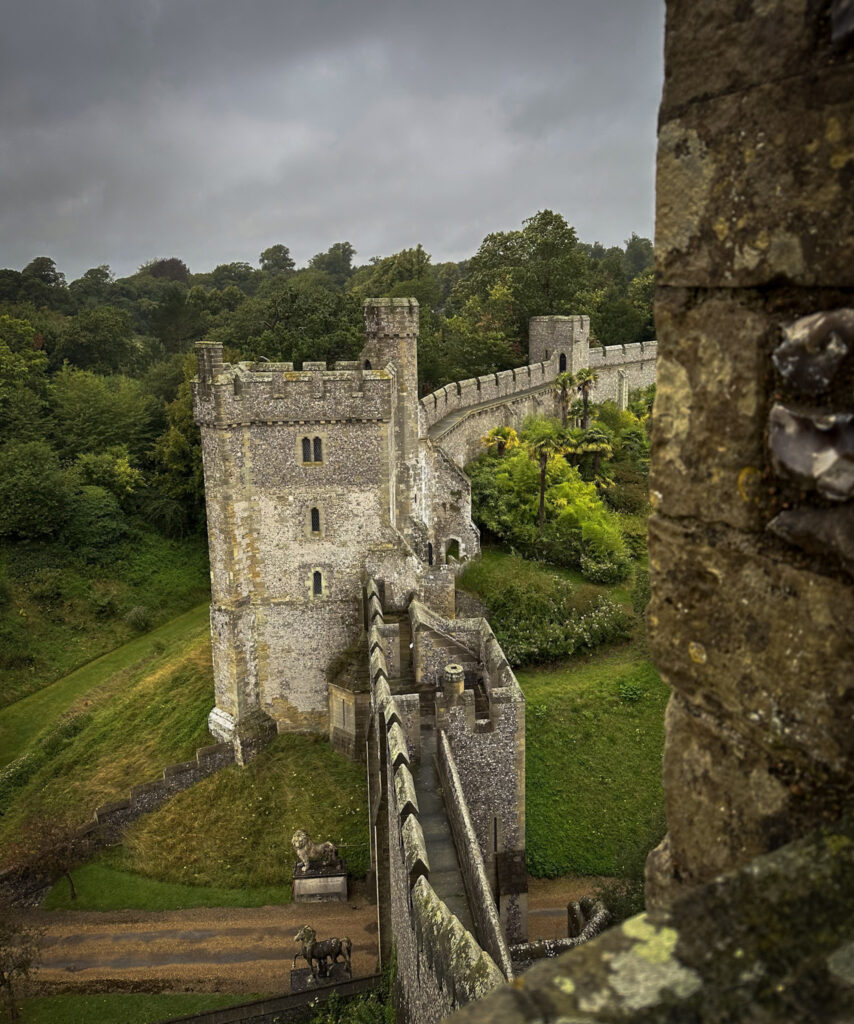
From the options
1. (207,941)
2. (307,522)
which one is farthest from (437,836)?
(307,522)

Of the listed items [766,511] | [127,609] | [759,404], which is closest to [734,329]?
[759,404]

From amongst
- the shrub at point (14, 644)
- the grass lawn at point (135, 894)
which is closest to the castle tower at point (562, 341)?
the shrub at point (14, 644)

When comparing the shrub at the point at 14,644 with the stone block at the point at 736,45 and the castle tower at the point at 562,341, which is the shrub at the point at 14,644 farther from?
the stone block at the point at 736,45

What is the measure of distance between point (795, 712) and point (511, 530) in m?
30.9

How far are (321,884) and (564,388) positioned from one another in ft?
100

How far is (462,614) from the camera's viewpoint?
27.8 metres

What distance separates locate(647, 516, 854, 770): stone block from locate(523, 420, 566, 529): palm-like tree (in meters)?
30.7

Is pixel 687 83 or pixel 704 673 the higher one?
pixel 687 83

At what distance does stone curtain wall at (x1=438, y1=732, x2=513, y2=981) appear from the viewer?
37.2ft

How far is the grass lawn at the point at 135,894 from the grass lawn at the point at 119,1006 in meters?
2.37

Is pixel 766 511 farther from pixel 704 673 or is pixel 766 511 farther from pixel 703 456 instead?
pixel 704 673

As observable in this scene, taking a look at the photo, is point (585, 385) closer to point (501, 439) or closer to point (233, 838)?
point (501, 439)

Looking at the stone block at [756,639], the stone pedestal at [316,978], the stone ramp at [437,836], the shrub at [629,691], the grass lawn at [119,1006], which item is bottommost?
the grass lawn at [119,1006]

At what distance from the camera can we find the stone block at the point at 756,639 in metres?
2.61
